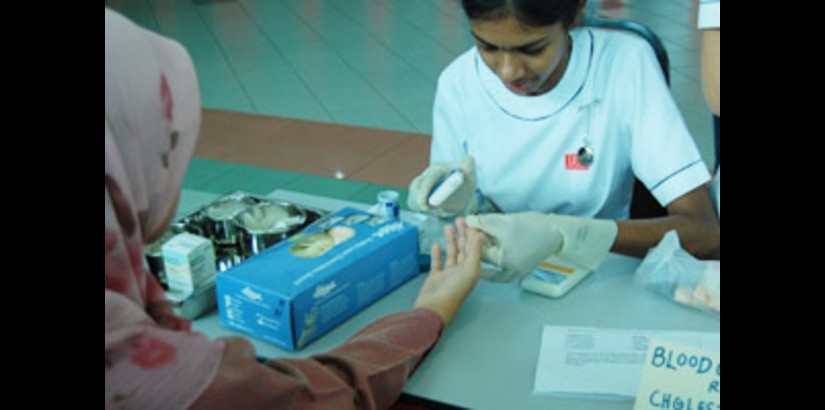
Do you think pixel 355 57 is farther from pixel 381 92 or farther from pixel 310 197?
pixel 310 197

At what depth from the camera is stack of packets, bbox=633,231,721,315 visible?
132cm

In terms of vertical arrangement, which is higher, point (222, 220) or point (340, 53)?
point (222, 220)

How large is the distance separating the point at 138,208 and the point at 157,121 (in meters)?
0.10

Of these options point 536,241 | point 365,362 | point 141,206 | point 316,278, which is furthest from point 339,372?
point 536,241

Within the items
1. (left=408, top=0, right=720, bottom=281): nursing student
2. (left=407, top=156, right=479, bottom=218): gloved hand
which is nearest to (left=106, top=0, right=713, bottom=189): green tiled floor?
(left=408, top=0, right=720, bottom=281): nursing student

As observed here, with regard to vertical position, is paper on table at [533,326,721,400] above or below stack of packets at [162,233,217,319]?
below

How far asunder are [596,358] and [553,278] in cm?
25

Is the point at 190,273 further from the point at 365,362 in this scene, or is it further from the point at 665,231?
the point at 665,231

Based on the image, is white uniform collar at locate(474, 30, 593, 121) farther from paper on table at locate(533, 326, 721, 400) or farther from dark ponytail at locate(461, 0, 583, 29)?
paper on table at locate(533, 326, 721, 400)

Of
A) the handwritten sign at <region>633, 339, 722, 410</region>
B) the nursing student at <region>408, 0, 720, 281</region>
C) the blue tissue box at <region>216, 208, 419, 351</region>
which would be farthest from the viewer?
the nursing student at <region>408, 0, 720, 281</region>

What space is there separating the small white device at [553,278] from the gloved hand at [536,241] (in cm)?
2

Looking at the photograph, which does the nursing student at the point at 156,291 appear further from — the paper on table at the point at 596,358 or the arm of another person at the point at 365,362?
the paper on table at the point at 596,358

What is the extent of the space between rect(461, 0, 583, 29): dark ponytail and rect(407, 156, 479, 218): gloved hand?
1.03 ft

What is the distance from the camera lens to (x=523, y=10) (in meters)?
1.54
